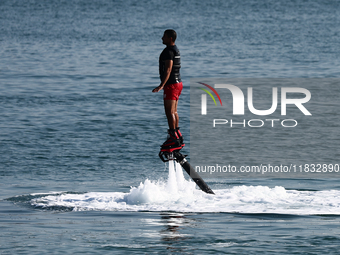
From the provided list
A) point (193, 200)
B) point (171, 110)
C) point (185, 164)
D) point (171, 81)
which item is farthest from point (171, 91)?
point (193, 200)

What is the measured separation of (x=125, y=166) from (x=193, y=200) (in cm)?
391

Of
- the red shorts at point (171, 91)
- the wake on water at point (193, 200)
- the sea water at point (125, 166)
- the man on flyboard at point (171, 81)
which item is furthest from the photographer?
the red shorts at point (171, 91)

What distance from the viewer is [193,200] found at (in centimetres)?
1105

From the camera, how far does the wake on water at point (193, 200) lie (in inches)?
414

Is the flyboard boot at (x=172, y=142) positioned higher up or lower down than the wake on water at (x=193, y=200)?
higher up

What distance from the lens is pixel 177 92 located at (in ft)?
37.4

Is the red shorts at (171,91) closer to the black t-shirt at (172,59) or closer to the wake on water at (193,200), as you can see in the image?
the black t-shirt at (172,59)

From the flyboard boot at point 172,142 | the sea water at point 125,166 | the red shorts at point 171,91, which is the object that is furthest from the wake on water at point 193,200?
the red shorts at point 171,91

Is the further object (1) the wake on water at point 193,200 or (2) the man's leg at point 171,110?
(2) the man's leg at point 171,110

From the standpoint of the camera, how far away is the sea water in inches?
352

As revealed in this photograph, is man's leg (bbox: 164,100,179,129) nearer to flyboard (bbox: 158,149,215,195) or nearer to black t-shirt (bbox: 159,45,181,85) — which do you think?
black t-shirt (bbox: 159,45,181,85)

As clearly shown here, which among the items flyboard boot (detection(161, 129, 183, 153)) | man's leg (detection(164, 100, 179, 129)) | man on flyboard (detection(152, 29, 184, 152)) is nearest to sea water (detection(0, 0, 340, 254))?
flyboard boot (detection(161, 129, 183, 153))

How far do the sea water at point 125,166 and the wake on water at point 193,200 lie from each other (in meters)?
0.02

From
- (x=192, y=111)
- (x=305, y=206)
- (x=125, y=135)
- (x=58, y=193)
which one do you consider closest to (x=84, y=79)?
(x=192, y=111)
